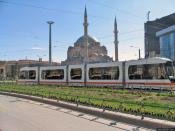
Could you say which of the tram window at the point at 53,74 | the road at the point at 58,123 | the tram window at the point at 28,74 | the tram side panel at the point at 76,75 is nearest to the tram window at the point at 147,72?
the tram side panel at the point at 76,75

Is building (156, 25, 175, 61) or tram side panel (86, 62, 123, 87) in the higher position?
building (156, 25, 175, 61)

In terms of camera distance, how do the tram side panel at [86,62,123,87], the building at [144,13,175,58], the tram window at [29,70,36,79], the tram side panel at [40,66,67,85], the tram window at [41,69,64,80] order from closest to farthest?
the tram side panel at [86,62,123,87]
the tram side panel at [40,66,67,85]
the tram window at [41,69,64,80]
the tram window at [29,70,36,79]
the building at [144,13,175,58]

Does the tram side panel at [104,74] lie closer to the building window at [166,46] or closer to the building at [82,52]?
the building window at [166,46]

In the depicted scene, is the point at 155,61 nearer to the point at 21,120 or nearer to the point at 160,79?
the point at 160,79

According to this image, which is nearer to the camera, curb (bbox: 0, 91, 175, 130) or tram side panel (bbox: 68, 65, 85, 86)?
curb (bbox: 0, 91, 175, 130)

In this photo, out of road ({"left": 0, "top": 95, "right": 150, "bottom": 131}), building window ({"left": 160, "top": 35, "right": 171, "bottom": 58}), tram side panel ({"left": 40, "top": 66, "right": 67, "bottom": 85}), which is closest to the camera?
road ({"left": 0, "top": 95, "right": 150, "bottom": 131})

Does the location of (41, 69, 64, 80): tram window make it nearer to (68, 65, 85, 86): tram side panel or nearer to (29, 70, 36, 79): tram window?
(68, 65, 85, 86): tram side panel

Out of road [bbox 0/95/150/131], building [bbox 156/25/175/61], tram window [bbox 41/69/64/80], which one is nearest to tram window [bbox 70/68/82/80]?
tram window [bbox 41/69/64/80]

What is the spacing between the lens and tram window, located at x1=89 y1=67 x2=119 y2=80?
1288 inches

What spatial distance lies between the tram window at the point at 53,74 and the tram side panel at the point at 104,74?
649 cm

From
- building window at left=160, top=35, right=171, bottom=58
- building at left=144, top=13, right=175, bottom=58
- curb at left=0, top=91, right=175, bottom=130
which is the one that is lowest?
curb at left=0, top=91, right=175, bottom=130

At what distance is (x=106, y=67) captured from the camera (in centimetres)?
3394

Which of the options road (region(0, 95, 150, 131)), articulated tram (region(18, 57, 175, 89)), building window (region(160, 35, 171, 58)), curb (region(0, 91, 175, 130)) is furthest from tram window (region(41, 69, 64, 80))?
building window (region(160, 35, 171, 58))

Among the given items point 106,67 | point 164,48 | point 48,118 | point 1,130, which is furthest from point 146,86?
point 164,48
